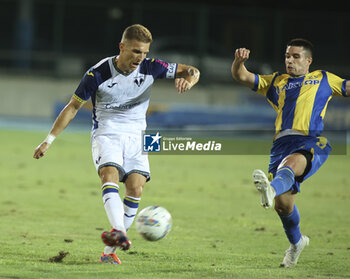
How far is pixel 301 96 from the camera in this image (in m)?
7.21

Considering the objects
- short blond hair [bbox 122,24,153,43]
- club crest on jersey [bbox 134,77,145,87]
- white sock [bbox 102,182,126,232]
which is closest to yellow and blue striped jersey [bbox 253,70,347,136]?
club crest on jersey [bbox 134,77,145,87]

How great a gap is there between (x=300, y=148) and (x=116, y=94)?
1.87 metres

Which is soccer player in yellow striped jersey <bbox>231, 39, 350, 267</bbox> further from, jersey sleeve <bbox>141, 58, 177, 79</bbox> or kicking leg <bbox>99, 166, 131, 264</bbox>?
Result: kicking leg <bbox>99, 166, 131, 264</bbox>

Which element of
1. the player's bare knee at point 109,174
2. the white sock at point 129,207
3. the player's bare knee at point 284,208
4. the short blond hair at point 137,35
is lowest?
the white sock at point 129,207

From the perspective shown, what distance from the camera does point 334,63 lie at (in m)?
30.6

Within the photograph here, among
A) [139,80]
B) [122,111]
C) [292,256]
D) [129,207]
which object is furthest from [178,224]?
[139,80]

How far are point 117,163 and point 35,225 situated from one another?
2750 mm

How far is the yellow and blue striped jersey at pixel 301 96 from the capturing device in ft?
23.4

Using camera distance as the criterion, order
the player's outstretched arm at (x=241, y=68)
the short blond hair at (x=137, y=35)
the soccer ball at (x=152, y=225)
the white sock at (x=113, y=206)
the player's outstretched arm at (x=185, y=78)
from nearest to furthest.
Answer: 1. the white sock at (x=113, y=206)
2. the soccer ball at (x=152, y=225)
3. the short blond hair at (x=137, y=35)
4. the player's outstretched arm at (x=185, y=78)
5. the player's outstretched arm at (x=241, y=68)

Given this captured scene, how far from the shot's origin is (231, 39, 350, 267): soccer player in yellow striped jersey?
693cm

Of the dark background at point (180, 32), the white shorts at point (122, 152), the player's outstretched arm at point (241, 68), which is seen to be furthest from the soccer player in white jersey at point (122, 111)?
the dark background at point (180, 32)

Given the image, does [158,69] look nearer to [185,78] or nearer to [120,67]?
[185,78]

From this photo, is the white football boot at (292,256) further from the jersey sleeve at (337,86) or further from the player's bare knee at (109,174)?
the player's bare knee at (109,174)

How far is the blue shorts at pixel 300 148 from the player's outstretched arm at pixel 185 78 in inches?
40.6
